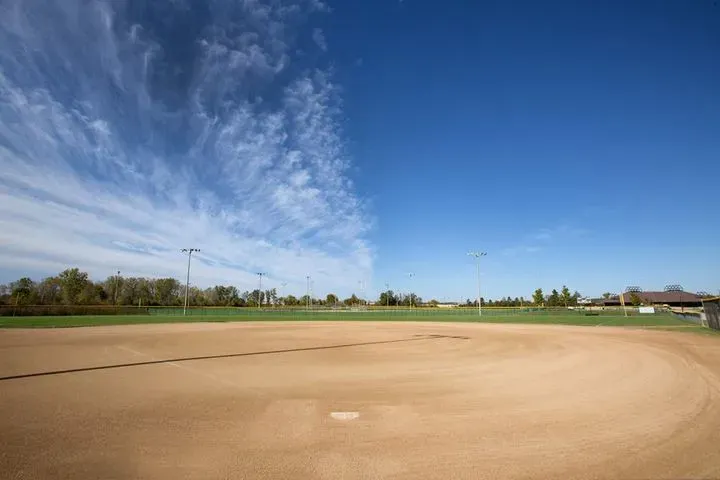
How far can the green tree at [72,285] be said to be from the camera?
114938mm

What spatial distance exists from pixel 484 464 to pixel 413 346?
15127mm

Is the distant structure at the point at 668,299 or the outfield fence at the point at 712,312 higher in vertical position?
the distant structure at the point at 668,299

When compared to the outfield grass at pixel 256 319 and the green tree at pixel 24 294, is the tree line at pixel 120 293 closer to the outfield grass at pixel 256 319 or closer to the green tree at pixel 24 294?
the green tree at pixel 24 294

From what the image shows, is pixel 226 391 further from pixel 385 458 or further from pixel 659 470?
pixel 659 470

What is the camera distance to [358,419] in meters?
7.11

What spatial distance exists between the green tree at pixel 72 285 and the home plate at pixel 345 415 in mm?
137433

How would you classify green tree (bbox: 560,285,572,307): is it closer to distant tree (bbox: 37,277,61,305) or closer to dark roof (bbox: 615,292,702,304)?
dark roof (bbox: 615,292,702,304)

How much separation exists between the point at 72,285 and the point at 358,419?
460 feet

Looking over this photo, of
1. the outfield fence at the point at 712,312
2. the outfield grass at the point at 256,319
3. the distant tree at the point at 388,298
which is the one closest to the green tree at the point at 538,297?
the distant tree at the point at 388,298

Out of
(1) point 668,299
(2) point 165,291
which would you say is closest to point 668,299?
(1) point 668,299

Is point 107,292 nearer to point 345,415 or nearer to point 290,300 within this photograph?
point 290,300

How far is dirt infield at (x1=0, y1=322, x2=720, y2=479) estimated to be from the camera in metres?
5.00

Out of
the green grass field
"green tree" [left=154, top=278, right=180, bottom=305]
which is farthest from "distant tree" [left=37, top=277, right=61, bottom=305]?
the green grass field

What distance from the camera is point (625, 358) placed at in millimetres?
15148
